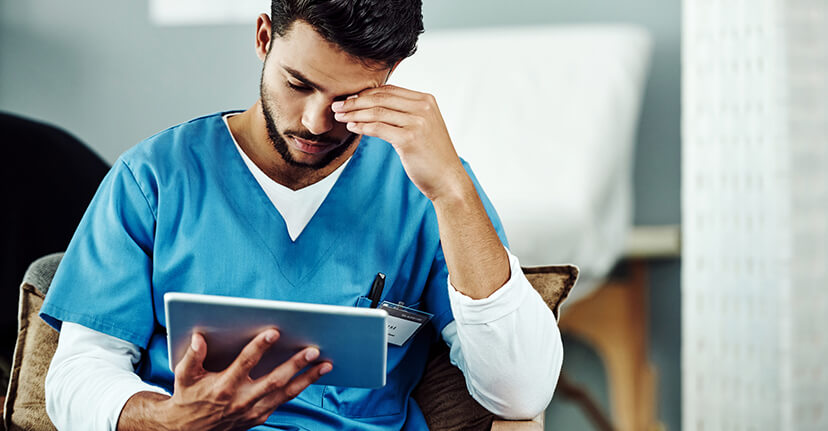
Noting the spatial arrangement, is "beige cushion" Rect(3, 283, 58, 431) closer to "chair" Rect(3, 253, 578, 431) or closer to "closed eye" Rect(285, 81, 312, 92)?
"chair" Rect(3, 253, 578, 431)

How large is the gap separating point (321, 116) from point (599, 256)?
3.63ft

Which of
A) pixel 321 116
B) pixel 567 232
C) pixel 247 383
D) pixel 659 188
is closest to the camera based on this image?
pixel 247 383

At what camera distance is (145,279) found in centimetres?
96

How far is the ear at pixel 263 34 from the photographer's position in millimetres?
1010

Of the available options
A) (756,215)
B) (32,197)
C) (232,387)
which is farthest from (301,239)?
(756,215)

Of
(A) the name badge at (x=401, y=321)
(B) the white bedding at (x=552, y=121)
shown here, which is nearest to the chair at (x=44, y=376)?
(A) the name badge at (x=401, y=321)

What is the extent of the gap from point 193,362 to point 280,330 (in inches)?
3.8

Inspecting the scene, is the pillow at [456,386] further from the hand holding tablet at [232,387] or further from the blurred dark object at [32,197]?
the blurred dark object at [32,197]

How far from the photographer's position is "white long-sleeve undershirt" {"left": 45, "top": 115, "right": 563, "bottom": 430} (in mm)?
874

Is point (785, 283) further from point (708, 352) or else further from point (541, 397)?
point (541, 397)

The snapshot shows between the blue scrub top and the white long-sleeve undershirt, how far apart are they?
0.03m

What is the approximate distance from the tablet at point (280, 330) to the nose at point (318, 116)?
27 cm

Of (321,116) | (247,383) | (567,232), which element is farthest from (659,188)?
(247,383)

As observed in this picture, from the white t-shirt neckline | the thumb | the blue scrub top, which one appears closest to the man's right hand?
the thumb
